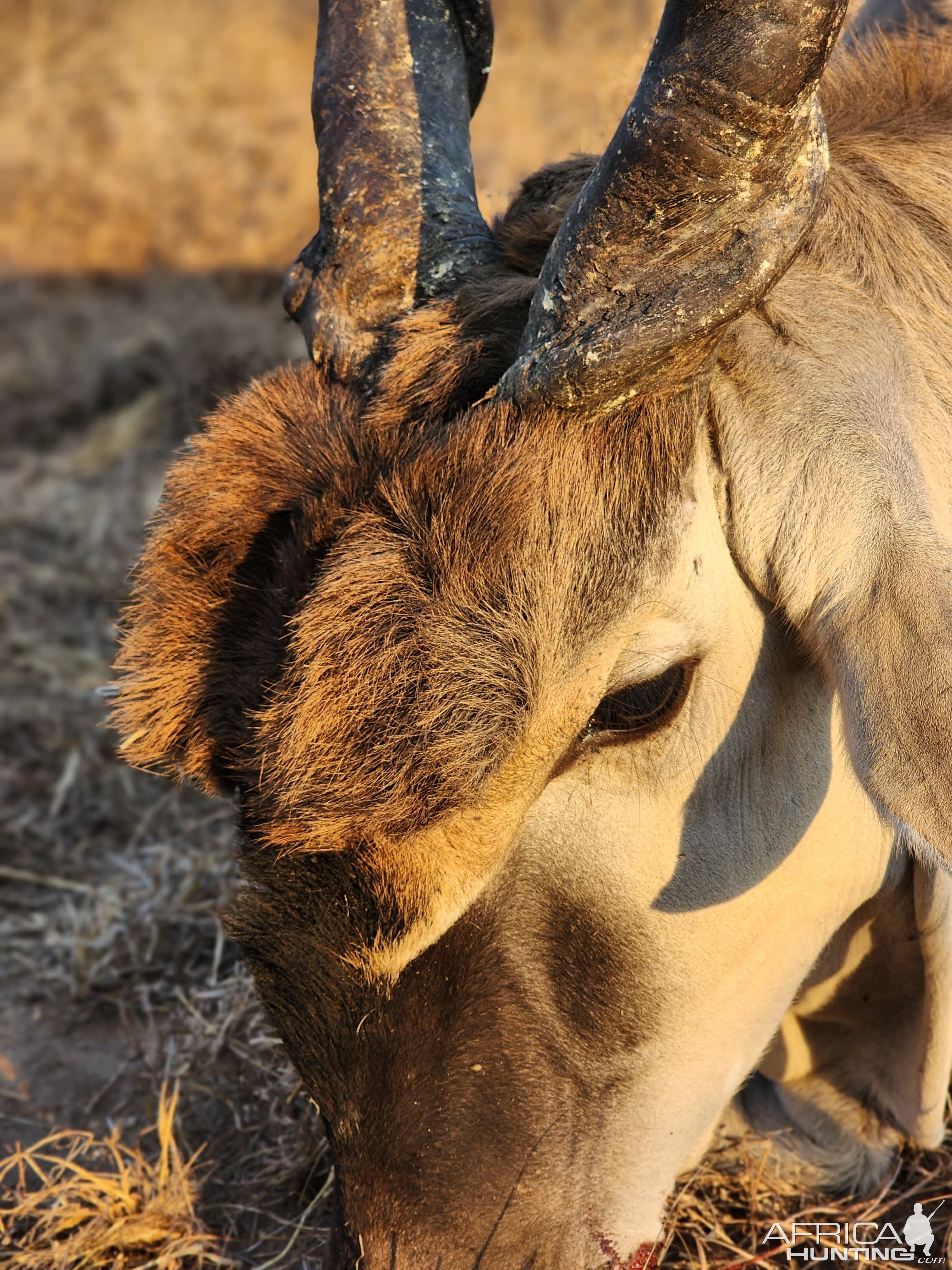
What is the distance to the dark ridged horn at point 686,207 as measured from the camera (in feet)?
5.44

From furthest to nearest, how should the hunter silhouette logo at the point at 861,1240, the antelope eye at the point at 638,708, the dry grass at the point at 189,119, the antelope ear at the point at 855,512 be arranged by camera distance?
the dry grass at the point at 189,119 → the hunter silhouette logo at the point at 861,1240 → the antelope eye at the point at 638,708 → the antelope ear at the point at 855,512

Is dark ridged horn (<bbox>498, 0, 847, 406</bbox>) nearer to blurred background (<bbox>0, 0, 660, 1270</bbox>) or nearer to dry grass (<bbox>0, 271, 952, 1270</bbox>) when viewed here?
blurred background (<bbox>0, 0, 660, 1270</bbox>)

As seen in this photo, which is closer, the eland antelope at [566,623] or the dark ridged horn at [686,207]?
the dark ridged horn at [686,207]

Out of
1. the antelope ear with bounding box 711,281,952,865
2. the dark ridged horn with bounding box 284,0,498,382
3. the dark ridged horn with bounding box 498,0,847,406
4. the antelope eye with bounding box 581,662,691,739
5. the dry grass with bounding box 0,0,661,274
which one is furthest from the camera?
the dry grass with bounding box 0,0,661,274

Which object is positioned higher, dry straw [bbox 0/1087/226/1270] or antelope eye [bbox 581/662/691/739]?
antelope eye [bbox 581/662/691/739]

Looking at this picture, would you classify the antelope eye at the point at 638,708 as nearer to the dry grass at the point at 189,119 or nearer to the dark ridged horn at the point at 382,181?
the dark ridged horn at the point at 382,181

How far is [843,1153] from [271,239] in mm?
9175

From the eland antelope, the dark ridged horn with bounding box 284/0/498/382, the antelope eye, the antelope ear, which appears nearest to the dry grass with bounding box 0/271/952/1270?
the eland antelope

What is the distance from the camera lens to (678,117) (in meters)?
1.70

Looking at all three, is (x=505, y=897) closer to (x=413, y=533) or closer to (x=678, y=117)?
(x=413, y=533)

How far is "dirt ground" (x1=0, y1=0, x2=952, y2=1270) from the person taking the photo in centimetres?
292

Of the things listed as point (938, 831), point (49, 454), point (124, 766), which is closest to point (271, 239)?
point (49, 454)

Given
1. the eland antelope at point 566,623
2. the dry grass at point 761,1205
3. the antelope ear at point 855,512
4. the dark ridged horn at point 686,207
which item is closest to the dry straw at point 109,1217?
the eland antelope at point 566,623

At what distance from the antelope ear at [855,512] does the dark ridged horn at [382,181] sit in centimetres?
57
